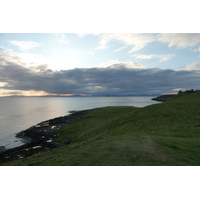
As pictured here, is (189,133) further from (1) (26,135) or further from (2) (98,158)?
(1) (26,135)

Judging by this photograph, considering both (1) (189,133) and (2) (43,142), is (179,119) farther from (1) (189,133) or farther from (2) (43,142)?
(2) (43,142)

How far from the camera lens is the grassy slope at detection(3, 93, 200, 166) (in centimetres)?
1321

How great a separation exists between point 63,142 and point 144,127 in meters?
24.3

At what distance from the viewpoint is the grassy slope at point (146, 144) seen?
43.3 feet

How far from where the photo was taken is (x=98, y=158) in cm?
1373

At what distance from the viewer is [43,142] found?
139ft

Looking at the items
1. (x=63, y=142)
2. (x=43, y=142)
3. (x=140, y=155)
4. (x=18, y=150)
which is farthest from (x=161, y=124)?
(x=18, y=150)

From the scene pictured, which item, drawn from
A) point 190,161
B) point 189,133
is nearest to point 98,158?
point 190,161

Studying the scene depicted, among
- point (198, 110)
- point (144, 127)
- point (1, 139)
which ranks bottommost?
point (1, 139)

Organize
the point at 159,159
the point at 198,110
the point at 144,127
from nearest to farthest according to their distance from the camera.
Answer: the point at 159,159
the point at 144,127
the point at 198,110

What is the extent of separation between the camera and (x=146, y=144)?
17141mm

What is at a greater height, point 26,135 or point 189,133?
point 189,133

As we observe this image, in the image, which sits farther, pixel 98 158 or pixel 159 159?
pixel 98 158

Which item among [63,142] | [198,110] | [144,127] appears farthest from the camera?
[63,142]
